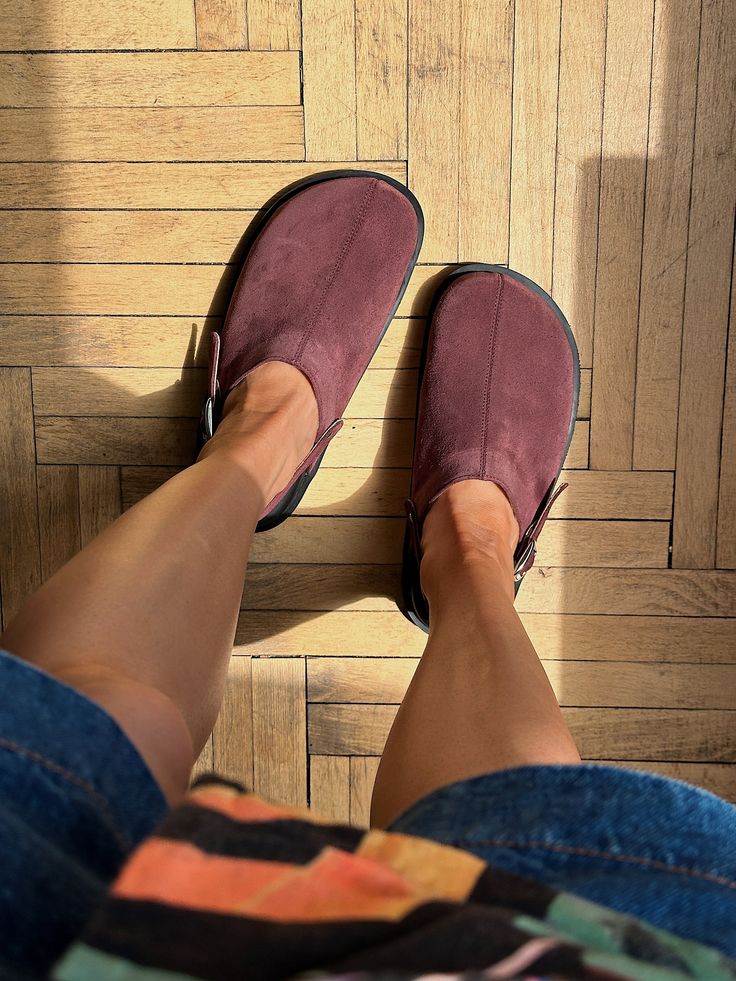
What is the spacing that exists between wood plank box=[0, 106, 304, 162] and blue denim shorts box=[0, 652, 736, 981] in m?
0.79

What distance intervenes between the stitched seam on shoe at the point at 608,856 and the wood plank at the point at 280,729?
0.74 metres

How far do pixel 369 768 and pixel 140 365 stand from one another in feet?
2.23

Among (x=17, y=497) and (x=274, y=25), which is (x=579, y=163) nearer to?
(x=274, y=25)

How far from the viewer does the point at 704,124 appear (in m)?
0.97

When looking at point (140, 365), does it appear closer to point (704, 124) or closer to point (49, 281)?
point (49, 281)

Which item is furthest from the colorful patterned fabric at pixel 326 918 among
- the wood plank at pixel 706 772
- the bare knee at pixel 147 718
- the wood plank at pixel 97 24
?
the wood plank at pixel 97 24

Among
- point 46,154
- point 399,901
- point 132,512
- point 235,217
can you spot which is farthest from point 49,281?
point 399,901

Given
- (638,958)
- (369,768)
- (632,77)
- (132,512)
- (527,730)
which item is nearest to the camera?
(638,958)

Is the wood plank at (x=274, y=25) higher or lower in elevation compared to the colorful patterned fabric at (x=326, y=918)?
higher

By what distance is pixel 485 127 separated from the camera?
984 millimetres

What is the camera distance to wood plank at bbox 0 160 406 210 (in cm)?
100

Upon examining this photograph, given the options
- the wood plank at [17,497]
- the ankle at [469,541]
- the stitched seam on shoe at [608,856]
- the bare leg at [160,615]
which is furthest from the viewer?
the wood plank at [17,497]

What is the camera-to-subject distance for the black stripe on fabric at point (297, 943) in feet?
0.93

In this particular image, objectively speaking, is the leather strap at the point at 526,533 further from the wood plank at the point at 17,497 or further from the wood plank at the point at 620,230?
the wood plank at the point at 17,497
